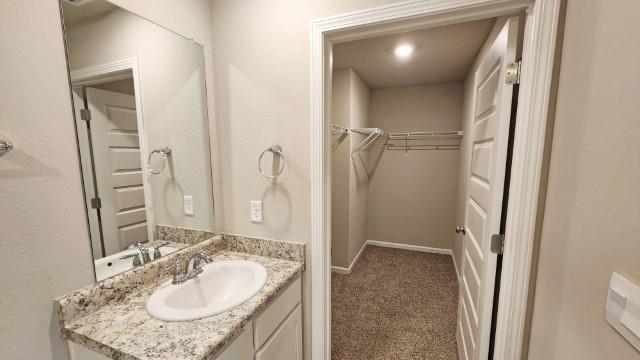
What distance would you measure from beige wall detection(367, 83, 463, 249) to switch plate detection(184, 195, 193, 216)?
9.20ft

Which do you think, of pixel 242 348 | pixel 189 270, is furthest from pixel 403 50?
pixel 242 348

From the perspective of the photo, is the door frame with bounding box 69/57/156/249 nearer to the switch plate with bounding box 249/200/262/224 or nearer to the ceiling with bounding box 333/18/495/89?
the switch plate with bounding box 249/200/262/224

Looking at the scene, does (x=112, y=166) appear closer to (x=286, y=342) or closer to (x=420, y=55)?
(x=286, y=342)

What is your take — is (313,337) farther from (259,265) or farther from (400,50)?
(400,50)

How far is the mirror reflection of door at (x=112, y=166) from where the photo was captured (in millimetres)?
950

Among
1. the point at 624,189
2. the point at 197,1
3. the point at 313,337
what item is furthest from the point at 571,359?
the point at 197,1

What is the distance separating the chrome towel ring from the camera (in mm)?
722

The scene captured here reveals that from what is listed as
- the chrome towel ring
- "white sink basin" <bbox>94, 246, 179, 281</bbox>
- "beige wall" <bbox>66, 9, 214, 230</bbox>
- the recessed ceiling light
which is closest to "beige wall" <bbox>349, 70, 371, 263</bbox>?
the recessed ceiling light

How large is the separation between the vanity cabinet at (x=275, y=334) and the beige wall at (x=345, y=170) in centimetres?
162

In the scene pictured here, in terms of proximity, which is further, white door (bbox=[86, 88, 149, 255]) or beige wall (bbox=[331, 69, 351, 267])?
beige wall (bbox=[331, 69, 351, 267])

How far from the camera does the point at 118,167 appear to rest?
1074 millimetres

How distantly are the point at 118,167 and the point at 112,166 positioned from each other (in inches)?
1.1

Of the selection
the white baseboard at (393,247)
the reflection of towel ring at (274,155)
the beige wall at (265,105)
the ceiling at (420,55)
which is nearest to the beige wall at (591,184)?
the beige wall at (265,105)

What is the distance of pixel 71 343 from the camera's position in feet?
2.86
